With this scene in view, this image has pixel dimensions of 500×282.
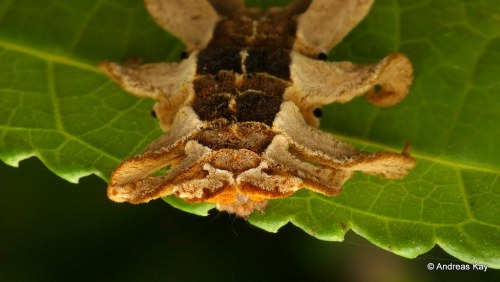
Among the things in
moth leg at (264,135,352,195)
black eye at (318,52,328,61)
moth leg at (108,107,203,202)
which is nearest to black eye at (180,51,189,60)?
moth leg at (108,107,203,202)

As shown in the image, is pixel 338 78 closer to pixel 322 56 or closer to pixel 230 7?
pixel 322 56

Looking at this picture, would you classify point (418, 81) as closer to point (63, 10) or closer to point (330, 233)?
point (330, 233)

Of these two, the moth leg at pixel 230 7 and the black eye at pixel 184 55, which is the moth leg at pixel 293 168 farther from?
the moth leg at pixel 230 7

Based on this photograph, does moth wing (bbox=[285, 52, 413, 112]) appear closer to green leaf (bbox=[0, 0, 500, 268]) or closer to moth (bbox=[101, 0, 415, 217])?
moth (bbox=[101, 0, 415, 217])

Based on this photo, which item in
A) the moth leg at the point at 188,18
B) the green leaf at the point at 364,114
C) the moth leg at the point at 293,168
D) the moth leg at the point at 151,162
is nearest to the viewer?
the moth leg at the point at 293,168

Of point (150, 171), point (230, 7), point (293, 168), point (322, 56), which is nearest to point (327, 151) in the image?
point (293, 168)

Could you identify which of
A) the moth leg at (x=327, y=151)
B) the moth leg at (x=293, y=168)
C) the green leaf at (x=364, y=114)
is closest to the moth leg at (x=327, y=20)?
the green leaf at (x=364, y=114)
